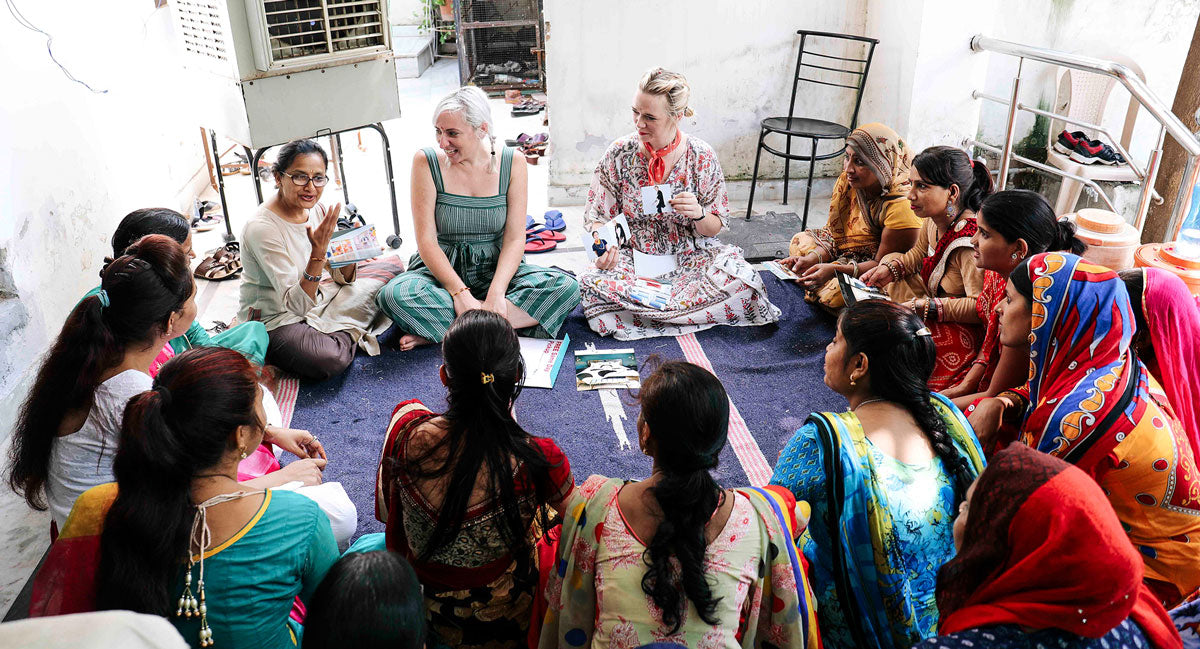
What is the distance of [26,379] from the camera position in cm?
325

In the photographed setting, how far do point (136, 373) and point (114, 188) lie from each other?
2580mm

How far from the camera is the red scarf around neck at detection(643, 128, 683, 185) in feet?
12.5

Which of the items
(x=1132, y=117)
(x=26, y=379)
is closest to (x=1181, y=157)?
(x=1132, y=117)

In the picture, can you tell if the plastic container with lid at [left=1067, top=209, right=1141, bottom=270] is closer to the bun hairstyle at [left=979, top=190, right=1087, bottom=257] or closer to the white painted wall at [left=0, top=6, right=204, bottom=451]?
the bun hairstyle at [left=979, top=190, right=1087, bottom=257]

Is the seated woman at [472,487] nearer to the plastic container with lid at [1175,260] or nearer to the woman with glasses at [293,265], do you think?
the woman with glasses at [293,265]

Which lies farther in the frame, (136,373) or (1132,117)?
(1132,117)

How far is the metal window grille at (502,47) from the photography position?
8.25 metres

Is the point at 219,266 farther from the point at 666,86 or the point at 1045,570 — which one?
the point at 1045,570

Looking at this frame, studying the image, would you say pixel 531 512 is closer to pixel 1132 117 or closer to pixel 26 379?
pixel 26 379

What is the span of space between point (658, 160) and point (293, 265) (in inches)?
65.2

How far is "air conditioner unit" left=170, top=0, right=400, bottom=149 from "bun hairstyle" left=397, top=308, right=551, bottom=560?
2787mm

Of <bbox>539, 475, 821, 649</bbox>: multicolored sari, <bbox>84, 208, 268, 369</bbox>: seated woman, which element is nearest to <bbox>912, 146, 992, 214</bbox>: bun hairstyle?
<bbox>539, 475, 821, 649</bbox>: multicolored sari

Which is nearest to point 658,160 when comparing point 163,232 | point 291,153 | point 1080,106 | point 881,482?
point 291,153

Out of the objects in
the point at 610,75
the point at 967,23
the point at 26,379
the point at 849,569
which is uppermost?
the point at 967,23
